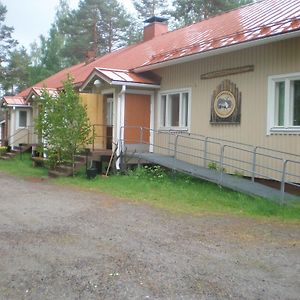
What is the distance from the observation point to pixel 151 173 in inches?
560

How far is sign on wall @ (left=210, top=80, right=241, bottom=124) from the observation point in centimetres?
1255

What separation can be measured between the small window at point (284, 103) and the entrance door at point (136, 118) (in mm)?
5244

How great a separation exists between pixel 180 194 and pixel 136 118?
17.1ft

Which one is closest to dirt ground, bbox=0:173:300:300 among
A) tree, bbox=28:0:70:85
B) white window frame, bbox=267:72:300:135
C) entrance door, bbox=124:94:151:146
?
white window frame, bbox=267:72:300:135

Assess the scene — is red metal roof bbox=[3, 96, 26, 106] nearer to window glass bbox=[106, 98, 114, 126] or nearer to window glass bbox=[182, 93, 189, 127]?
window glass bbox=[106, 98, 114, 126]

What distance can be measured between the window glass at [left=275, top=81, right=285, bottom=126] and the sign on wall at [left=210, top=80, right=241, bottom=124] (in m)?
1.21

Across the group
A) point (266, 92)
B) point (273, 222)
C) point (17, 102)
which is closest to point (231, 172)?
point (266, 92)

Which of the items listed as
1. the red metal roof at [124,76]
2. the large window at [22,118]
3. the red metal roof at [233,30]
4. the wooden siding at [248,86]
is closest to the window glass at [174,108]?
the wooden siding at [248,86]

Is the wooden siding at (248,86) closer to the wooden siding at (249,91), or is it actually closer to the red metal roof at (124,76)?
the wooden siding at (249,91)

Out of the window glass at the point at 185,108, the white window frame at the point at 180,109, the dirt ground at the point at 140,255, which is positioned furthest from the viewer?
the window glass at the point at 185,108

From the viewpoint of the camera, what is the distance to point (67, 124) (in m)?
14.9

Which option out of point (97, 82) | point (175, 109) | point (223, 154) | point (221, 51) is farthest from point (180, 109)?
point (97, 82)

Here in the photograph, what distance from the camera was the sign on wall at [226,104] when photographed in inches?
494

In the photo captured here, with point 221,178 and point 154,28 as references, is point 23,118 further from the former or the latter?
point 221,178
